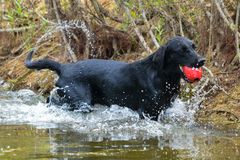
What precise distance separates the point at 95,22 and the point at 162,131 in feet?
14.8

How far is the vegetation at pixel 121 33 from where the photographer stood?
8.63m

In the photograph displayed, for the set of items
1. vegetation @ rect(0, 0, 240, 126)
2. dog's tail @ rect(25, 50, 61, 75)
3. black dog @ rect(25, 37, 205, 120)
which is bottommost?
black dog @ rect(25, 37, 205, 120)

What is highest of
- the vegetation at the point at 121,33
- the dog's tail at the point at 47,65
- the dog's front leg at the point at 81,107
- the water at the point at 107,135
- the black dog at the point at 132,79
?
the vegetation at the point at 121,33

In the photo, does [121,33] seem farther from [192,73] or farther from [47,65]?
[192,73]

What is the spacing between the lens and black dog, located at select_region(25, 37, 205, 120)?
7.22m

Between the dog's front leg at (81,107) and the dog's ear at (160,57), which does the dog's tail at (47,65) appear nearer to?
the dog's front leg at (81,107)

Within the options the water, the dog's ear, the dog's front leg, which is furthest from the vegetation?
the dog's front leg

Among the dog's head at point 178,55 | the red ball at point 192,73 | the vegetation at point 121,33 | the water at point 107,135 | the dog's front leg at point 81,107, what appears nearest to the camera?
the water at point 107,135

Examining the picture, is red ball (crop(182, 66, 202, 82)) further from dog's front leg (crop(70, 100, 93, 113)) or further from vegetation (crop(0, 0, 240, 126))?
dog's front leg (crop(70, 100, 93, 113))

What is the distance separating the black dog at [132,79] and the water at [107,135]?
0.18m

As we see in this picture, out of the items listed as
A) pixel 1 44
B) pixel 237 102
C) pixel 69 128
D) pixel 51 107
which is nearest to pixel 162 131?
pixel 69 128

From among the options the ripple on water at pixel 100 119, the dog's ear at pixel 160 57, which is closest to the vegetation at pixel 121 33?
the ripple on water at pixel 100 119

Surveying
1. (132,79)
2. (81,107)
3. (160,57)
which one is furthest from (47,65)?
(160,57)

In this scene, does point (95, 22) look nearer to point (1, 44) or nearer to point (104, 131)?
point (1, 44)
